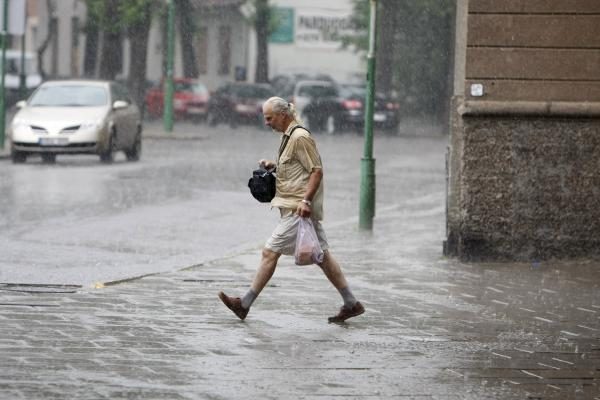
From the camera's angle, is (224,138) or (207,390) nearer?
(207,390)

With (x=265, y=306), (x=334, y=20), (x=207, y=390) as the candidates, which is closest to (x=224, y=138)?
(x=334, y=20)

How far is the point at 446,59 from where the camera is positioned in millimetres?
57156

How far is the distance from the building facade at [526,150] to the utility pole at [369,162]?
2.93 meters

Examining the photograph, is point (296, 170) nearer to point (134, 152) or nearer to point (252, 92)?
point (134, 152)

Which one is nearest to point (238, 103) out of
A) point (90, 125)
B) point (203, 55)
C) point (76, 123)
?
point (203, 55)

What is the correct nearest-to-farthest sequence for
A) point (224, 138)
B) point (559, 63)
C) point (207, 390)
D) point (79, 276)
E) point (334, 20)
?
point (207, 390) → point (79, 276) → point (559, 63) → point (224, 138) → point (334, 20)

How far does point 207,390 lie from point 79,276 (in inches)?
200

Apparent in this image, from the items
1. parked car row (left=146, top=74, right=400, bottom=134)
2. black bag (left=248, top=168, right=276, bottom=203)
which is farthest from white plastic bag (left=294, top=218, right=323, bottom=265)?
parked car row (left=146, top=74, right=400, bottom=134)

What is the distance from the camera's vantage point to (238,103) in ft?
179

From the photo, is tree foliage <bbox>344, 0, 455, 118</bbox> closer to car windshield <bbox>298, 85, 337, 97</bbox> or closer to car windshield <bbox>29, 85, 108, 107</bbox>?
car windshield <bbox>298, 85, 337, 97</bbox>

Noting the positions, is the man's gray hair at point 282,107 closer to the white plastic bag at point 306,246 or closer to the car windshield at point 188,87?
the white plastic bag at point 306,246

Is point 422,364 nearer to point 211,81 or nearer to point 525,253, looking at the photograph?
point 525,253

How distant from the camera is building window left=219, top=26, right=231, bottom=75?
72.2 m

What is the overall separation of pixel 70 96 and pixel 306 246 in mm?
20240
